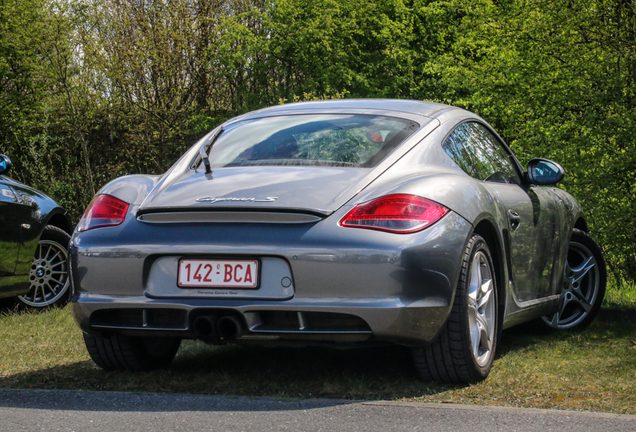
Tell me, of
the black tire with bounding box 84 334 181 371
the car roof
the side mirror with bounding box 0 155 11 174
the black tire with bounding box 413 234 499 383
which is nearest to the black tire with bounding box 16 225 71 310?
the side mirror with bounding box 0 155 11 174

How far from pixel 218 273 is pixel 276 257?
0.27 m

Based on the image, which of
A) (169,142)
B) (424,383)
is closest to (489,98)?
(424,383)

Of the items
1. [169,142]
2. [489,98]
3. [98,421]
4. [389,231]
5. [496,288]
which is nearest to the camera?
[98,421]

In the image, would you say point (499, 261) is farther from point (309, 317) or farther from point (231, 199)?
point (231, 199)

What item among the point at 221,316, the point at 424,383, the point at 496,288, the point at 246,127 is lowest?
the point at 424,383

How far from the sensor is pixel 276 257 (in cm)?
346

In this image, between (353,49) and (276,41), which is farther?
(353,49)

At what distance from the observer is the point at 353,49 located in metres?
29.0

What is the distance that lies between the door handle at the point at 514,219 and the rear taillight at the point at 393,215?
3.75 ft

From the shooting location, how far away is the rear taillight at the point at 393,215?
346 cm

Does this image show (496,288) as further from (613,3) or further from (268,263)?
(613,3)

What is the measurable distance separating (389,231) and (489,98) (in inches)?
219

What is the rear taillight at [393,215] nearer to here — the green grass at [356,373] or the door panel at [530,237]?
the green grass at [356,373]

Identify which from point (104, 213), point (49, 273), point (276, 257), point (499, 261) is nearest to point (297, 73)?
point (49, 273)
